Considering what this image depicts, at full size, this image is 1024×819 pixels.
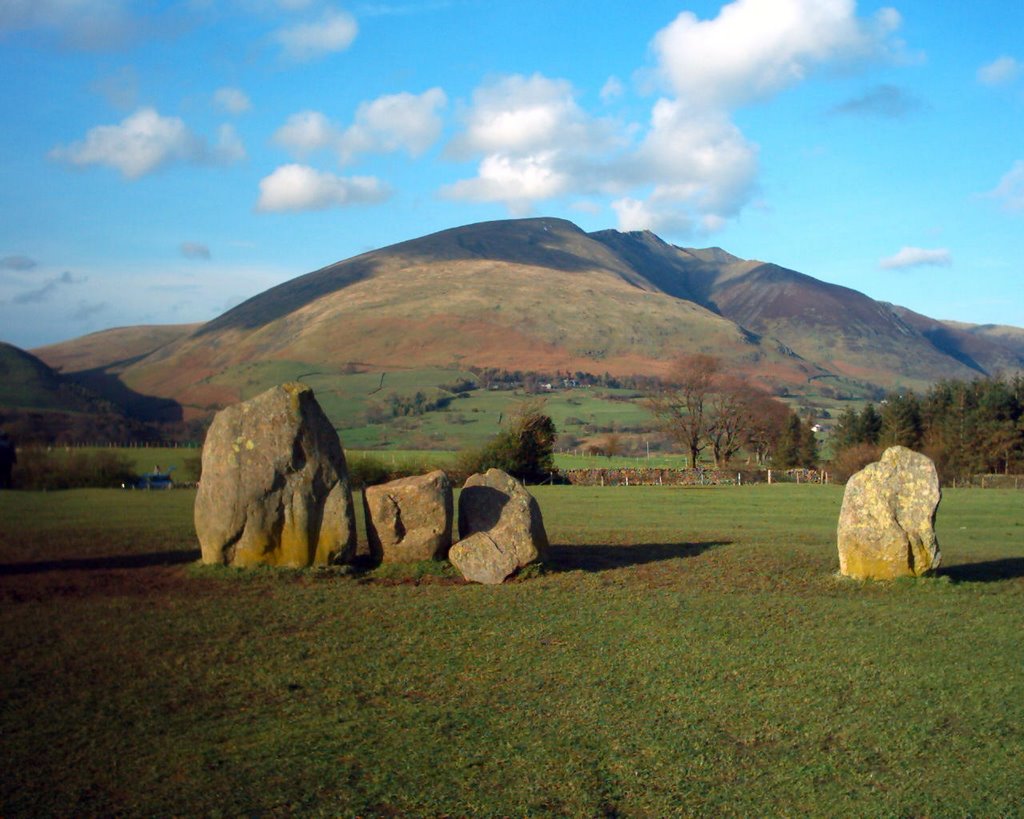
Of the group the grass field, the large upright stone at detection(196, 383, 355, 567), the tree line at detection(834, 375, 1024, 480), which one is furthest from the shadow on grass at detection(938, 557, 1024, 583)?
the tree line at detection(834, 375, 1024, 480)

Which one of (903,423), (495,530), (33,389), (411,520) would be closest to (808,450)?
(903,423)

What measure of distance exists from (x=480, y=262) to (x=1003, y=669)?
174m

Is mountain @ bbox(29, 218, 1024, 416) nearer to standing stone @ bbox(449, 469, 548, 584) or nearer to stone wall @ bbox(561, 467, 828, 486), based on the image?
stone wall @ bbox(561, 467, 828, 486)

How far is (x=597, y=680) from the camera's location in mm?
10484

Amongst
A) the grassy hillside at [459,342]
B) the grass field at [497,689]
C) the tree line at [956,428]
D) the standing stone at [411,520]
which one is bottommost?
the grass field at [497,689]

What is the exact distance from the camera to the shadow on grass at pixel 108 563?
15883 mm

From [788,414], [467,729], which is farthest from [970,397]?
[467,729]

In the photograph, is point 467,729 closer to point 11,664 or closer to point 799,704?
point 799,704

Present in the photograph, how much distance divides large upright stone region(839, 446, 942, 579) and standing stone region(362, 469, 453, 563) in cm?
807

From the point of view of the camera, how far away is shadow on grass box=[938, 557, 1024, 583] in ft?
59.3

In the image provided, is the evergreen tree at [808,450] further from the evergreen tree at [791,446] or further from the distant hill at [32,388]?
the distant hill at [32,388]

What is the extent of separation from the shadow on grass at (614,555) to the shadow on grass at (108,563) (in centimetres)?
792

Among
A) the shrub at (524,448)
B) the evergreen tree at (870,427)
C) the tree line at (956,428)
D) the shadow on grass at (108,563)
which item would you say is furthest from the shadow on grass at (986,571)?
the evergreen tree at (870,427)

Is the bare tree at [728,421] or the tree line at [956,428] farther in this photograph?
the bare tree at [728,421]
